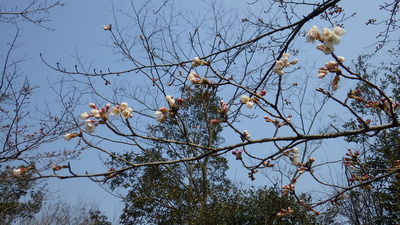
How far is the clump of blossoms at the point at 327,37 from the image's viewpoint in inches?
44.4

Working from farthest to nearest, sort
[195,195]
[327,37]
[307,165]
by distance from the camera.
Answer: [195,195]
[307,165]
[327,37]

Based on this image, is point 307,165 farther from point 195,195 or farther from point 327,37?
point 195,195

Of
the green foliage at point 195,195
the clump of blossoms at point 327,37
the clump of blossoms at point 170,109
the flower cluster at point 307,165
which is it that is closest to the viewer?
the clump of blossoms at point 327,37

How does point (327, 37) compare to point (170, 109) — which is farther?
point (170, 109)

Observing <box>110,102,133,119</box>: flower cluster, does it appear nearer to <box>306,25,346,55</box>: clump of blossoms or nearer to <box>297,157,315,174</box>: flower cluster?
<box>306,25,346,55</box>: clump of blossoms

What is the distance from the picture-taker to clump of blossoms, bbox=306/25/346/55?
3.70ft

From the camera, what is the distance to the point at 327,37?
114 cm

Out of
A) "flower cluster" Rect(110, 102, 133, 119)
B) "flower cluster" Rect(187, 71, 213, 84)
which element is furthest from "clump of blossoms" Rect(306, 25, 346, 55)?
"flower cluster" Rect(110, 102, 133, 119)

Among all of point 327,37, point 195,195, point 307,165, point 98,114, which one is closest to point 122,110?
point 98,114

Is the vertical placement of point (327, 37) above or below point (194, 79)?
above

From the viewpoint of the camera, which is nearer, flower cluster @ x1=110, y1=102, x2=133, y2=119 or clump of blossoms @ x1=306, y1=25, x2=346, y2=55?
clump of blossoms @ x1=306, y1=25, x2=346, y2=55

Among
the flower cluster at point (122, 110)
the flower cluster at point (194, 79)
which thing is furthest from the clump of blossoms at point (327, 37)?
the flower cluster at point (122, 110)

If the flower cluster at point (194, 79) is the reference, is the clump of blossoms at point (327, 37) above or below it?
above

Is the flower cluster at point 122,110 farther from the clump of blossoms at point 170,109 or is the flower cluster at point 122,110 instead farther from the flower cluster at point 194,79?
the flower cluster at point 194,79
